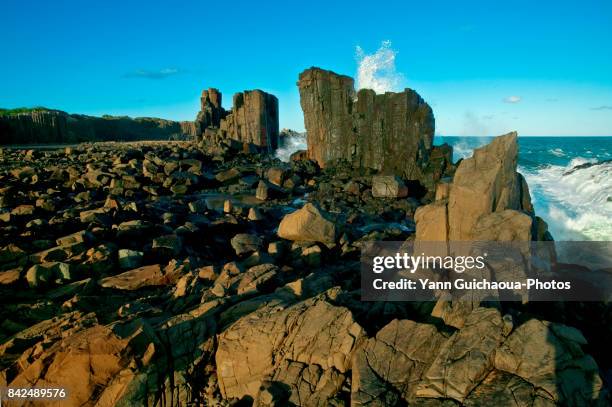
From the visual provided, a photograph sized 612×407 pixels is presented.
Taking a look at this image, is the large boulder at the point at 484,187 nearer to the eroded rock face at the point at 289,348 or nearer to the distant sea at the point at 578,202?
the eroded rock face at the point at 289,348

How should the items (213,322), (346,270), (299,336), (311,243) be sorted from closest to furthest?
1. (299,336)
2. (213,322)
3. (346,270)
4. (311,243)

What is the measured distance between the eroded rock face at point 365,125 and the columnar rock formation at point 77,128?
4640 centimetres

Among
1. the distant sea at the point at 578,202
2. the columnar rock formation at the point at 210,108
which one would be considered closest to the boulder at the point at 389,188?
the distant sea at the point at 578,202

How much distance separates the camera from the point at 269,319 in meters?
5.98

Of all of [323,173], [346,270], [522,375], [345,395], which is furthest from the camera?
[323,173]

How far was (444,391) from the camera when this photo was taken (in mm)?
4242

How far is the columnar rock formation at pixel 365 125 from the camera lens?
92.0 feet

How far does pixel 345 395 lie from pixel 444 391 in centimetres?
122

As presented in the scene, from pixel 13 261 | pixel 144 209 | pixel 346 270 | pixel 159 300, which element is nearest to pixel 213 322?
pixel 159 300

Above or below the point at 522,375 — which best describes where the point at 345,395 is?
below

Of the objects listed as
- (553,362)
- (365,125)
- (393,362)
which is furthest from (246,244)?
(365,125)

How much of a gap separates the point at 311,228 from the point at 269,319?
22.8ft

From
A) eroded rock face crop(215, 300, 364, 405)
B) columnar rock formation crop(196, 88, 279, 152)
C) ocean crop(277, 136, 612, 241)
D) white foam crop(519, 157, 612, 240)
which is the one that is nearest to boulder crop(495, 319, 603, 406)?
eroded rock face crop(215, 300, 364, 405)

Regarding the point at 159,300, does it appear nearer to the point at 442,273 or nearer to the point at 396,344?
the point at 396,344
